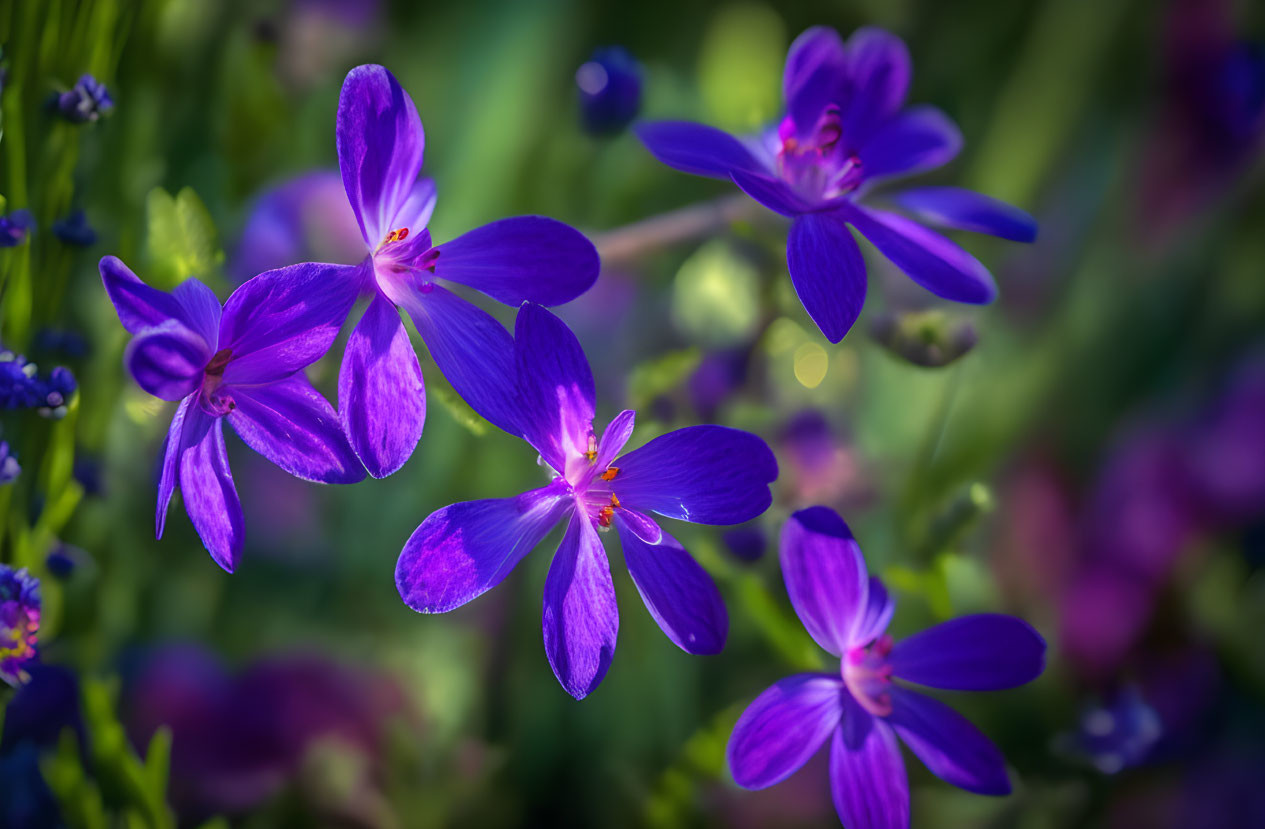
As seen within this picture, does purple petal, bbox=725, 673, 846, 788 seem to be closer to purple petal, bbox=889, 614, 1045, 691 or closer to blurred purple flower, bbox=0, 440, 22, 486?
purple petal, bbox=889, 614, 1045, 691

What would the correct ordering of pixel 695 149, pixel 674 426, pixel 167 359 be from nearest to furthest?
pixel 167 359
pixel 695 149
pixel 674 426

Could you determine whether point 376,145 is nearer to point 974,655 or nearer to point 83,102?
point 83,102

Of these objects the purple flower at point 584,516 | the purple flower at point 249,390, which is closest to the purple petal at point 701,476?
the purple flower at point 584,516

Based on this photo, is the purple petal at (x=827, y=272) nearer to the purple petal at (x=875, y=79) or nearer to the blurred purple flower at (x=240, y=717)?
the purple petal at (x=875, y=79)

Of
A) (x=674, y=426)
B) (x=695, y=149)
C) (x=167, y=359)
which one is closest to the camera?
(x=167, y=359)

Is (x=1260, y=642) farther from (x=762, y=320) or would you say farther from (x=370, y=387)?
(x=370, y=387)

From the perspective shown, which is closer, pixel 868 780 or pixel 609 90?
pixel 868 780

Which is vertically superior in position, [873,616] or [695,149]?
[695,149]

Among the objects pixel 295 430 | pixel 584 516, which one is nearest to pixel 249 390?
pixel 295 430
